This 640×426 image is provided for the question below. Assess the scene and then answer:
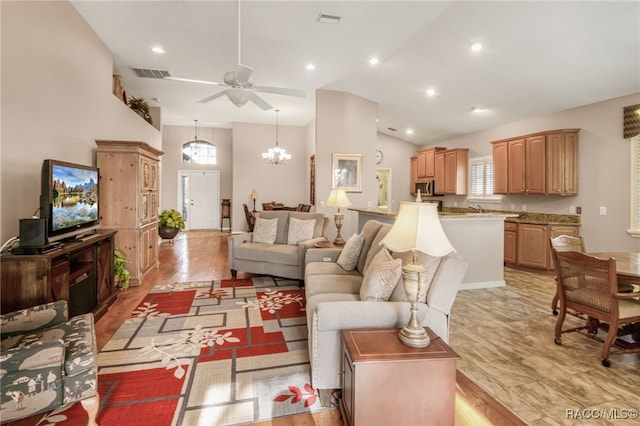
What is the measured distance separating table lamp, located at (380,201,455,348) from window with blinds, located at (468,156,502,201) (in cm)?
564

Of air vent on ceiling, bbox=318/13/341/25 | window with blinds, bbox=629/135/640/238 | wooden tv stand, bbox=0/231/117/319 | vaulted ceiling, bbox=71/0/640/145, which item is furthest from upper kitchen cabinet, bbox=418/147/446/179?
wooden tv stand, bbox=0/231/117/319

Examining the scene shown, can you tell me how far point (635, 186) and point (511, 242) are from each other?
6.07 feet

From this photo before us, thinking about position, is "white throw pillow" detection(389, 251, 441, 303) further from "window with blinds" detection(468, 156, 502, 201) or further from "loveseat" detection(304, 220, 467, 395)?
"window with blinds" detection(468, 156, 502, 201)

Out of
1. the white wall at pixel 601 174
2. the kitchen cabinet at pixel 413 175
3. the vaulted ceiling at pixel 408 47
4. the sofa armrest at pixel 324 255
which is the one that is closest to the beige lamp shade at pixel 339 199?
the sofa armrest at pixel 324 255

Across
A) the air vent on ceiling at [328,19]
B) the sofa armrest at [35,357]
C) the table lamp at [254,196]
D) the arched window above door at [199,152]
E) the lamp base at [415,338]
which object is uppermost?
the air vent on ceiling at [328,19]

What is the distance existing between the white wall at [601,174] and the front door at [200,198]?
29.5 feet

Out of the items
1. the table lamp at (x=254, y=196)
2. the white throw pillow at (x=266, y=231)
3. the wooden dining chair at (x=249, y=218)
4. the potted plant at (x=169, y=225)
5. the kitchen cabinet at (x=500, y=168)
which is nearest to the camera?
the white throw pillow at (x=266, y=231)

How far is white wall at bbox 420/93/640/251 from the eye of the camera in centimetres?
434

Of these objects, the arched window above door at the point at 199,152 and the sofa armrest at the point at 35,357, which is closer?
the sofa armrest at the point at 35,357

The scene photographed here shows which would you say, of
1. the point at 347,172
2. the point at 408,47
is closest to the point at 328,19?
the point at 408,47

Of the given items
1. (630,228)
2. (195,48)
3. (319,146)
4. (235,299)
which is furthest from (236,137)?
(630,228)

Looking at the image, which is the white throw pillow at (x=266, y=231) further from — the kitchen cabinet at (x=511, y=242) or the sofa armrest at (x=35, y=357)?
the kitchen cabinet at (x=511, y=242)

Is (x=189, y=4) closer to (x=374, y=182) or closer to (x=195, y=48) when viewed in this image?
(x=195, y=48)

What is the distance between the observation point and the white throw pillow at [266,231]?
4.82m
